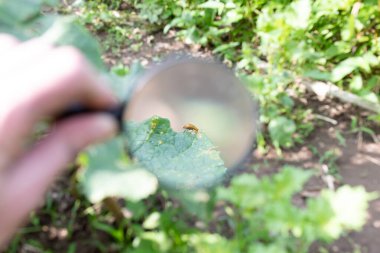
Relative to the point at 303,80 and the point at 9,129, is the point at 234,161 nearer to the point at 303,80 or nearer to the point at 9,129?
the point at 303,80

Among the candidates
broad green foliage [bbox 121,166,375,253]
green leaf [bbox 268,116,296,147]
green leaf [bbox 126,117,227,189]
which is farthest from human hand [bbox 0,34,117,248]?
green leaf [bbox 268,116,296,147]

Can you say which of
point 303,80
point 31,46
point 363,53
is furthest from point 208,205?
point 363,53

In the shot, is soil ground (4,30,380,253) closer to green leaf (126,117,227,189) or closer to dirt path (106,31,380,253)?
dirt path (106,31,380,253)

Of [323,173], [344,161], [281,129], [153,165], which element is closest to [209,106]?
[153,165]

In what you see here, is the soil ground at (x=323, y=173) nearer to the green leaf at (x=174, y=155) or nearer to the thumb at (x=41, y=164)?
the green leaf at (x=174, y=155)

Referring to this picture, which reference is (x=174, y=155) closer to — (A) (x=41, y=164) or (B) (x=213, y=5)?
(B) (x=213, y=5)

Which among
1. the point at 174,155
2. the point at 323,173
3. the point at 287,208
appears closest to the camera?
the point at 287,208
